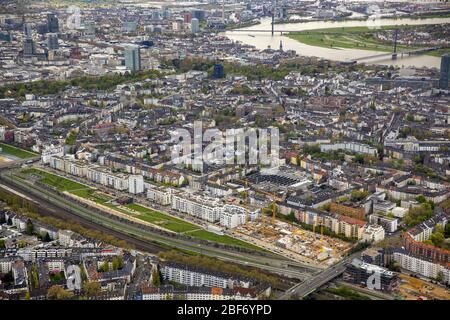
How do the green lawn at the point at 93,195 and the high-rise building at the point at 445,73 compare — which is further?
the high-rise building at the point at 445,73

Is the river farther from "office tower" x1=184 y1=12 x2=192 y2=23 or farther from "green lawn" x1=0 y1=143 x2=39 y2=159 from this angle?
"green lawn" x1=0 y1=143 x2=39 y2=159

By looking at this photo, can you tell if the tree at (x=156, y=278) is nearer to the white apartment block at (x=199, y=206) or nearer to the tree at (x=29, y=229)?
the white apartment block at (x=199, y=206)

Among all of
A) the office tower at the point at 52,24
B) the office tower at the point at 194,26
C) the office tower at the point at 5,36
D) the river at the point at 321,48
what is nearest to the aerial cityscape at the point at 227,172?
the river at the point at 321,48

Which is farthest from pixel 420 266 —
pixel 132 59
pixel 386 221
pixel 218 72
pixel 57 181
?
pixel 132 59

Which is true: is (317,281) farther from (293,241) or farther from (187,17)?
(187,17)

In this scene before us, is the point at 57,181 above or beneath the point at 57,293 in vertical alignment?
beneath

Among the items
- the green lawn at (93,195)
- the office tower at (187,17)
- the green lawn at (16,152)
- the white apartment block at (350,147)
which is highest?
the office tower at (187,17)

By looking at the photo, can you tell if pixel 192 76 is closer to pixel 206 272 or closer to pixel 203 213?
pixel 203 213
